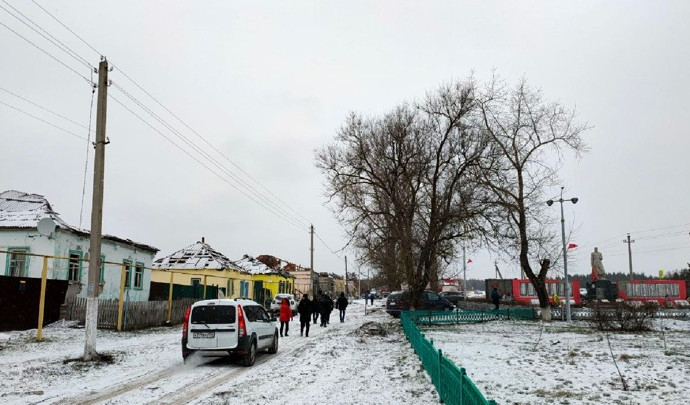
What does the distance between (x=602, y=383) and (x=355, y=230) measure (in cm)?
2093

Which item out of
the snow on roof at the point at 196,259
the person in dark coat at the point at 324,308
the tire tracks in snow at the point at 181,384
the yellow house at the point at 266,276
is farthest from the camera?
the yellow house at the point at 266,276

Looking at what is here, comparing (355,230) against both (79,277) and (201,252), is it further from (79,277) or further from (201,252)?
(201,252)

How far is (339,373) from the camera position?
11172 millimetres

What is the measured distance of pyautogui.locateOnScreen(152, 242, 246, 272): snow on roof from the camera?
43000mm

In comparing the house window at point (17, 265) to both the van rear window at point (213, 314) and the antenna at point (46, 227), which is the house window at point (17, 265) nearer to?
the antenna at point (46, 227)

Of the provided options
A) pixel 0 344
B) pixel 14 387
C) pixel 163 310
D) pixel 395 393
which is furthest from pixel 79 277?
pixel 395 393

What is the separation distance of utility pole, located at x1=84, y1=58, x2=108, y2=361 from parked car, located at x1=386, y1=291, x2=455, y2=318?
20.1m

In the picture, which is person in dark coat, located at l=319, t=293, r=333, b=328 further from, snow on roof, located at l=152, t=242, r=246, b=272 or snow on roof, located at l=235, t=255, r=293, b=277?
snow on roof, located at l=235, t=255, r=293, b=277

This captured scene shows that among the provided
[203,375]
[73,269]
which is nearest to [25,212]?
[73,269]

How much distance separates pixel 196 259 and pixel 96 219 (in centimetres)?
3180

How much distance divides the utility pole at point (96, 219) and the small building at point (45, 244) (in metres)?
8.48

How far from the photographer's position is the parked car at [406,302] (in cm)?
3096

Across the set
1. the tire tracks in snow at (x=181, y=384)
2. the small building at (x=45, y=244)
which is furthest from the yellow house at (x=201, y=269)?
the tire tracks in snow at (x=181, y=384)

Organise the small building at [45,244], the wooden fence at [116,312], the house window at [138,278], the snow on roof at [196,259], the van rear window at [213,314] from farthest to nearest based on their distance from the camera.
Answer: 1. the snow on roof at [196,259]
2. the house window at [138,278]
3. the small building at [45,244]
4. the wooden fence at [116,312]
5. the van rear window at [213,314]
